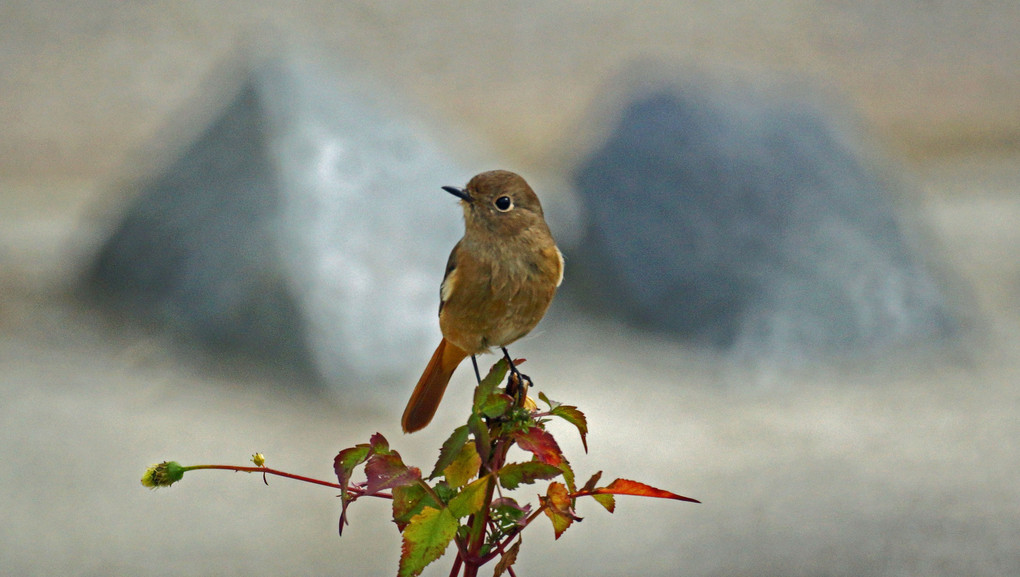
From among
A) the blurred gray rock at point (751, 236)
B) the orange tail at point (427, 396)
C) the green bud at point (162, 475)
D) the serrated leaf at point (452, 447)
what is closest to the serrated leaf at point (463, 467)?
the serrated leaf at point (452, 447)

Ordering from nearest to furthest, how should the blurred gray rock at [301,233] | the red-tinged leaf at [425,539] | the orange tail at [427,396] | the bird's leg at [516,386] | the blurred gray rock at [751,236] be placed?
the red-tinged leaf at [425,539]
the bird's leg at [516,386]
the orange tail at [427,396]
the blurred gray rock at [301,233]
the blurred gray rock at [751,236]

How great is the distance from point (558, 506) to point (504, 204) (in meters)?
0.56

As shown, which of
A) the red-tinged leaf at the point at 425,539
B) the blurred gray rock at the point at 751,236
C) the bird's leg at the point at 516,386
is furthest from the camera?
the blurred gray rock at the point at 751,236

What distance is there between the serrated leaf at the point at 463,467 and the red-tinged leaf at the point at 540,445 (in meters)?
0.04

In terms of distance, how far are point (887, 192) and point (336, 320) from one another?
6.64 feet

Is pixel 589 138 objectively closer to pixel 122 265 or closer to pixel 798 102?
pixel 798 102

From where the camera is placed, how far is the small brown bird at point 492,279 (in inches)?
46.2

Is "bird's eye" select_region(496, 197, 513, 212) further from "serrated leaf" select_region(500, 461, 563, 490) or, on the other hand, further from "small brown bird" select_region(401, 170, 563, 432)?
"serrated leaf" select_region(500, 461, 563, 490)

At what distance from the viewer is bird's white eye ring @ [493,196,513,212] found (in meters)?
1.18

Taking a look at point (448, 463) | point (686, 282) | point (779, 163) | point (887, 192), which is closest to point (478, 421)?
point (448, 463)

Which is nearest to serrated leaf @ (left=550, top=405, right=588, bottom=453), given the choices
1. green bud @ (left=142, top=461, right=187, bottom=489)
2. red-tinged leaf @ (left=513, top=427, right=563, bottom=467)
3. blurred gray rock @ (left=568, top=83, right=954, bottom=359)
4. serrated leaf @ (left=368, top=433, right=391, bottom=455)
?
red-tinged leaf @ (left=513, top=427, right=563, bottom=467)

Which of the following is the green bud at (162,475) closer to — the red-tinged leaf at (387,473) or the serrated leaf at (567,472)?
the red-tinged leaf at (387,473)

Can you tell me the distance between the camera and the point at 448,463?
722 millimetres

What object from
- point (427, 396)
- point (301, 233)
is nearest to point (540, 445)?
point (427, 396)
